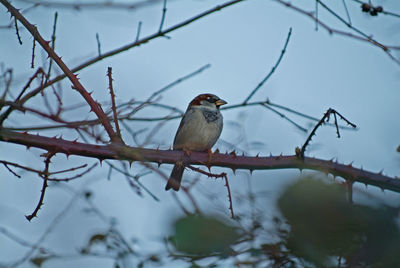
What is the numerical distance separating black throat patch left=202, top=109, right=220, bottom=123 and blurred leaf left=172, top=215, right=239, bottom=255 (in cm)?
353

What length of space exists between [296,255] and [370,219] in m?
0.18

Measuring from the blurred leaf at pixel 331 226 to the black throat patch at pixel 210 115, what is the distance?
3.68 meters

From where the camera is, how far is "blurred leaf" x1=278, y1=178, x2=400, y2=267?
1.04 metres

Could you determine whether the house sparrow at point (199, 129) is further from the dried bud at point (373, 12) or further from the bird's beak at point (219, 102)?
the dried bud at point (373, 12)

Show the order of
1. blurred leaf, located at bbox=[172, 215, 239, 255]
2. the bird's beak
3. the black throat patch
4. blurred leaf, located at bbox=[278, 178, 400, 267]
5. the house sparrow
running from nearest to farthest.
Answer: blurred leaf, located at bbox=[278, 178, 400, 267]
blurred leaf, located at bbox=[172, 215, 239, 255]
the house sparrow
the black throat patch
the bird's beak

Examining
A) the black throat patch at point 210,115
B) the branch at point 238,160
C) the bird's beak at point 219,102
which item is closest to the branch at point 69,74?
the branch at point 238,160

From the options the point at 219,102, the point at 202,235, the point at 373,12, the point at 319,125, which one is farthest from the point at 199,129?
the point at 202,235

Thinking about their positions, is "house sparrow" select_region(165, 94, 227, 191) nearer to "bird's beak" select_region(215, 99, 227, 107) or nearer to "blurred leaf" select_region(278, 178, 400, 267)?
"bird's beak" select_region(215, 99, 227, 107)

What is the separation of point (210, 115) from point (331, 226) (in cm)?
381

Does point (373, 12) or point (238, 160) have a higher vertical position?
point (373, 12)

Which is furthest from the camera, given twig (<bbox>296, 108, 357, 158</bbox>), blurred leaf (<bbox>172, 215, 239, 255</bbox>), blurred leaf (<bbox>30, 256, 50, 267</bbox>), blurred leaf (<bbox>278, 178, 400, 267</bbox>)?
blurred leaf (<bbox>30, 256, 50, 267</bbox>)

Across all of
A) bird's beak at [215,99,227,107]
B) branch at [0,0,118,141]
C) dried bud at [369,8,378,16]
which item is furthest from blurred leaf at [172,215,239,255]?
bird's beak at [215,99,227,107]

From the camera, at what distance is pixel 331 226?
1060 millimetres

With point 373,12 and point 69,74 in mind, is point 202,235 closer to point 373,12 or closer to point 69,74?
point 69,74
